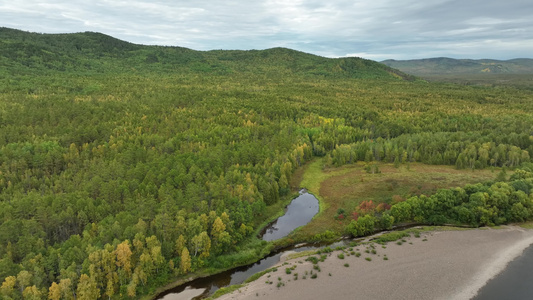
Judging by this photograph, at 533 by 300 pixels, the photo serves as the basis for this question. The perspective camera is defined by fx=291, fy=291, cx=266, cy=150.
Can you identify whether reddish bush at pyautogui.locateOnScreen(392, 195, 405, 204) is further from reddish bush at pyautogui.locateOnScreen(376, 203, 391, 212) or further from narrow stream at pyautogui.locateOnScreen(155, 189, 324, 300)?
narrow stream at pyautogui.locateOnScreen(155, 189, 324, 300)

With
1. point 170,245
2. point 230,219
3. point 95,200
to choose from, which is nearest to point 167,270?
point 170,245

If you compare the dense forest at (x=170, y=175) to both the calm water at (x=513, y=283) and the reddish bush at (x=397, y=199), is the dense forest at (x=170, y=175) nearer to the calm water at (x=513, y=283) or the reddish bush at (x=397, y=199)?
the reddish bush at (x=397, y=199)

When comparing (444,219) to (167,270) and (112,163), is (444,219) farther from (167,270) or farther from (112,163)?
(112,163)

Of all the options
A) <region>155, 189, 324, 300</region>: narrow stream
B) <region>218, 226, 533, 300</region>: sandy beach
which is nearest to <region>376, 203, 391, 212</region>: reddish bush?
<region>218, 226, 533, 300</region>: sandy beach

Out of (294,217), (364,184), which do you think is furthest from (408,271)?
(364,184)

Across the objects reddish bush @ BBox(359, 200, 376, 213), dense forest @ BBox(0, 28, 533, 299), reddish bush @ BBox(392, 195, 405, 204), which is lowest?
reddish bush @ BBox(359, 200, 376, 213)

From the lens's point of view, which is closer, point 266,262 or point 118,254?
point 118,254

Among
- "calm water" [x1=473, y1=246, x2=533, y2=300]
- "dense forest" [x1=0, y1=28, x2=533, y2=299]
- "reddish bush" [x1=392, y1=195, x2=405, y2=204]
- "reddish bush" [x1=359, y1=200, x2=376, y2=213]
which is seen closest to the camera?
"dense forest" [x1=0, y1=28, x2=533, y2=299]

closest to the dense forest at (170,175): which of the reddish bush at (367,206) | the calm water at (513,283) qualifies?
the reddish bush at (367,206)

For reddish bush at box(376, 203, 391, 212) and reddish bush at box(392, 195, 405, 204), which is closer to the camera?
reddish bush at box(376, 203, 391, 212)
